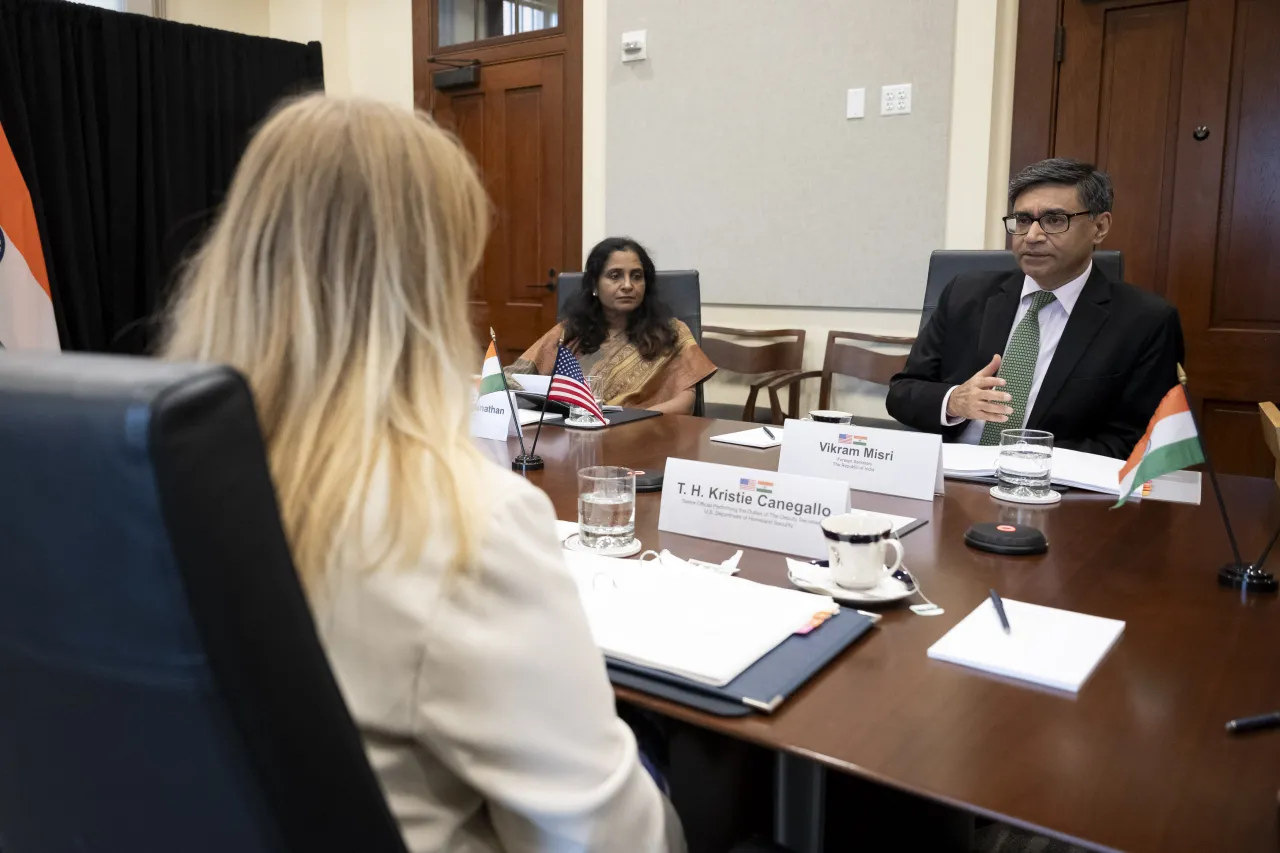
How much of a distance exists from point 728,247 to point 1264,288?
6.37 ft

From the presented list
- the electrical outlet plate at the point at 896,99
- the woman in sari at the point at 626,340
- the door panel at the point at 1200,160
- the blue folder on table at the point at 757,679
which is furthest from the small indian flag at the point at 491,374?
the door panel at the point at 1200,160

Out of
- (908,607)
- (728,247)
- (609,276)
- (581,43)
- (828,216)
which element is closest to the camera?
(908,607)

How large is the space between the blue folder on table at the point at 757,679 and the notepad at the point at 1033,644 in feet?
0.36

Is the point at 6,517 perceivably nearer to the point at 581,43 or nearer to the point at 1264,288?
the point at 1264,288

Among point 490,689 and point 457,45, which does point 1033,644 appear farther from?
point 457,45

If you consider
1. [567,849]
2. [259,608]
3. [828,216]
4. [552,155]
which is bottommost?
[567,849]

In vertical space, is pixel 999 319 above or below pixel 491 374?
above

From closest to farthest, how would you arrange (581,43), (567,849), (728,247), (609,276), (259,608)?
(259,608), (567,849), (609,276), (728,247), (581,43)

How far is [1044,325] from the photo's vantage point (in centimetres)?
233

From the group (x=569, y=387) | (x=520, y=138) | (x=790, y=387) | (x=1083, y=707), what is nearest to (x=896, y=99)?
(x=790, y=387)

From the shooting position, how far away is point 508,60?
4.84 m

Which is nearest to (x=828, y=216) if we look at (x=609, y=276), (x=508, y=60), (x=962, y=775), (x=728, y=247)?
(x=728, y=247)

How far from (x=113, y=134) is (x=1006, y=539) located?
4.28m

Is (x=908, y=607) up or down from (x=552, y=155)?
down
